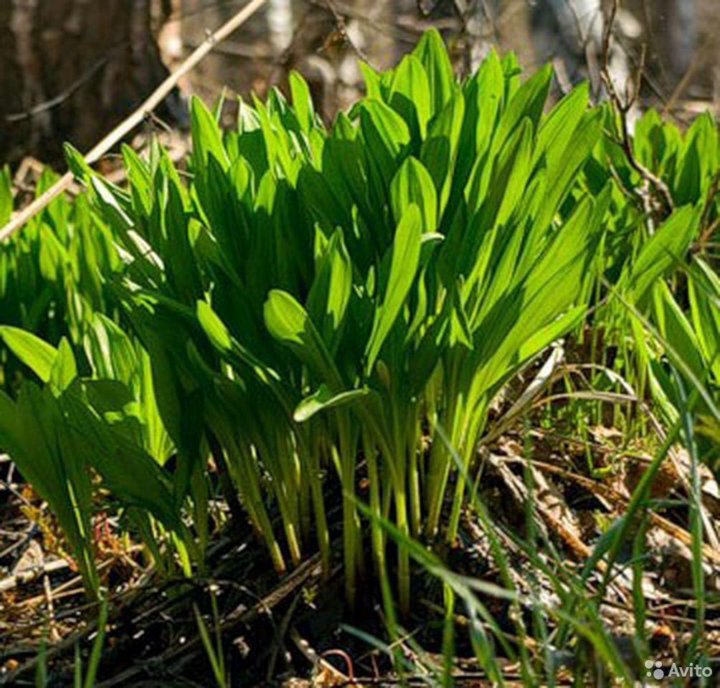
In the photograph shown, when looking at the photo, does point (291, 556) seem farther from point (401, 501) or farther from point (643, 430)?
point (643, 430)

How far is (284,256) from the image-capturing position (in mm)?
1442

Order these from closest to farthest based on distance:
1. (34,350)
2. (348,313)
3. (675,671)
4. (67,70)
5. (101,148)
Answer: (675,671) → (348,313) → (34,350) → (101,148) → (67,70)

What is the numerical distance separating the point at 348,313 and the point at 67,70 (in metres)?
→ 3.33

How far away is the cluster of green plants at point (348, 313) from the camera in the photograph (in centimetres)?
138

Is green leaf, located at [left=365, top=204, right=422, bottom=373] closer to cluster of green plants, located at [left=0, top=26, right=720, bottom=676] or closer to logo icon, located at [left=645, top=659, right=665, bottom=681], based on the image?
cluster of green plants, located at [left=0, top=26, right=720, bottom=676]

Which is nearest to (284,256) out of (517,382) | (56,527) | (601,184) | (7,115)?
(517,382)

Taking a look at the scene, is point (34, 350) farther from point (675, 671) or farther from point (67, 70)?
point (67, 70)

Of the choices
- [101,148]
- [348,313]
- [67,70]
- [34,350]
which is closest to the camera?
[348,313]

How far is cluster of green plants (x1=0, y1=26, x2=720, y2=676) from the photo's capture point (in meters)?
1.38

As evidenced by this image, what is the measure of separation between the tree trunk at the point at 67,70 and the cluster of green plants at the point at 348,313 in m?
2.86

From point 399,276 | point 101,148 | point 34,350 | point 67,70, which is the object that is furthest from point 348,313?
point 67,70

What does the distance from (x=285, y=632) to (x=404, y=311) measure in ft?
1.34

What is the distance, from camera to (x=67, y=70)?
174 inches

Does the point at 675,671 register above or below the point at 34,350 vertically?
below
